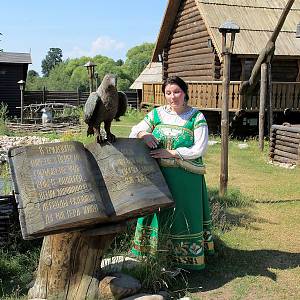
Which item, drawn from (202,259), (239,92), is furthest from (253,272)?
(239,92)

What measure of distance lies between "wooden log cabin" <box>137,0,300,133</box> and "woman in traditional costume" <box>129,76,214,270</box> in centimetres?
978

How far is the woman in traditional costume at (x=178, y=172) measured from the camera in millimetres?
4098

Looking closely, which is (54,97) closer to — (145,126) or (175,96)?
(145,126)

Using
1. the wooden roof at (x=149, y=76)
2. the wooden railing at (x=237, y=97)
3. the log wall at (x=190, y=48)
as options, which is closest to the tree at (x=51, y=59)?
the wooden roof at (x=149, y=76)

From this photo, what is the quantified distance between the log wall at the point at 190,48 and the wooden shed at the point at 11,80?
384 inches

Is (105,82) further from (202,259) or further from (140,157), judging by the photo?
(202,259)

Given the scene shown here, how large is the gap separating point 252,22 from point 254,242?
12.5m

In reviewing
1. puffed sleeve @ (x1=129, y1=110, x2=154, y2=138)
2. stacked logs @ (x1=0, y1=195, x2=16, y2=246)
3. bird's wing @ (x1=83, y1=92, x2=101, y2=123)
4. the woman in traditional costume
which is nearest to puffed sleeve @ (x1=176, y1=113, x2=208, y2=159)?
the woman in traditional costume

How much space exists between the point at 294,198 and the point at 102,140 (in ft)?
16.3

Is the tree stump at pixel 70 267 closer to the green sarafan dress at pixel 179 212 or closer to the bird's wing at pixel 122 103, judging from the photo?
the green sarafan dress at pixel 179 212

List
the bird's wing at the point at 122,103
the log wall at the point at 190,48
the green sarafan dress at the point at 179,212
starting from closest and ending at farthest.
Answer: the bird's wing at the point at 122,103 → the green sarafan dress at the point at 179,212 → the log wall at the point at 190,48

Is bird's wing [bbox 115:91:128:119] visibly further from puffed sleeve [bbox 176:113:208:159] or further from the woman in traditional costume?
puffed sleeve [bbox 176:113:208:159]

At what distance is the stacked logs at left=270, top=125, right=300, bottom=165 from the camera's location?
1043 centimetres

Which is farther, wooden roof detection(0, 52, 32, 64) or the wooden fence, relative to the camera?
the wooden fence
